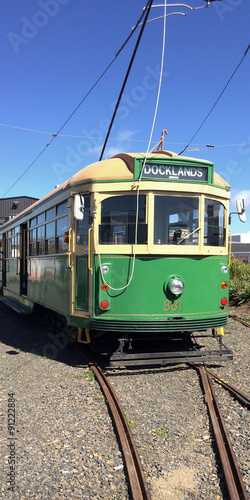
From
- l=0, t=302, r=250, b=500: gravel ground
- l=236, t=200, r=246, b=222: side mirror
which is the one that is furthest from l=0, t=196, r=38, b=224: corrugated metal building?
l=236, t=200, r=246, b=222: side mirror

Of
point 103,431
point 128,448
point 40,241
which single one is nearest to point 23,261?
point 40,241

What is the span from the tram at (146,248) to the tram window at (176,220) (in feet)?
0.05

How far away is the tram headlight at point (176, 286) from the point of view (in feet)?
20.3

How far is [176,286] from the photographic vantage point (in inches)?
245

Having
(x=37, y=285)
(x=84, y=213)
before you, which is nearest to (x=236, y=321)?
(x=37, y=285)

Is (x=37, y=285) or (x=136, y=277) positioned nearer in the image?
(x=136, y=277)

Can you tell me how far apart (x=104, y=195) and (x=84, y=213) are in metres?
0.51

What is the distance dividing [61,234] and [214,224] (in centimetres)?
274

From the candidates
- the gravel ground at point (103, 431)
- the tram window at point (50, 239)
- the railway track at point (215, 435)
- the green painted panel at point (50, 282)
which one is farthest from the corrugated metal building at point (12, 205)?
the railway track at point (215, 435)

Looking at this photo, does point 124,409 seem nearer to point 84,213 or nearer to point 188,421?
point 188,421

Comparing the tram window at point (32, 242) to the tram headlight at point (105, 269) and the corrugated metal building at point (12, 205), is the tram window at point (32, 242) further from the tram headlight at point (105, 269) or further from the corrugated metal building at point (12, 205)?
the corrugated metal building at point (12, 205)

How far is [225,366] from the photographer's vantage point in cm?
668

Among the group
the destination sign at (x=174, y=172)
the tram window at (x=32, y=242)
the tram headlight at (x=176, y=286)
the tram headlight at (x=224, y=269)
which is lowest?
the tram headlight at (x=176, y=286)

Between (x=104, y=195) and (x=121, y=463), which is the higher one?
(x=104, y=195)
